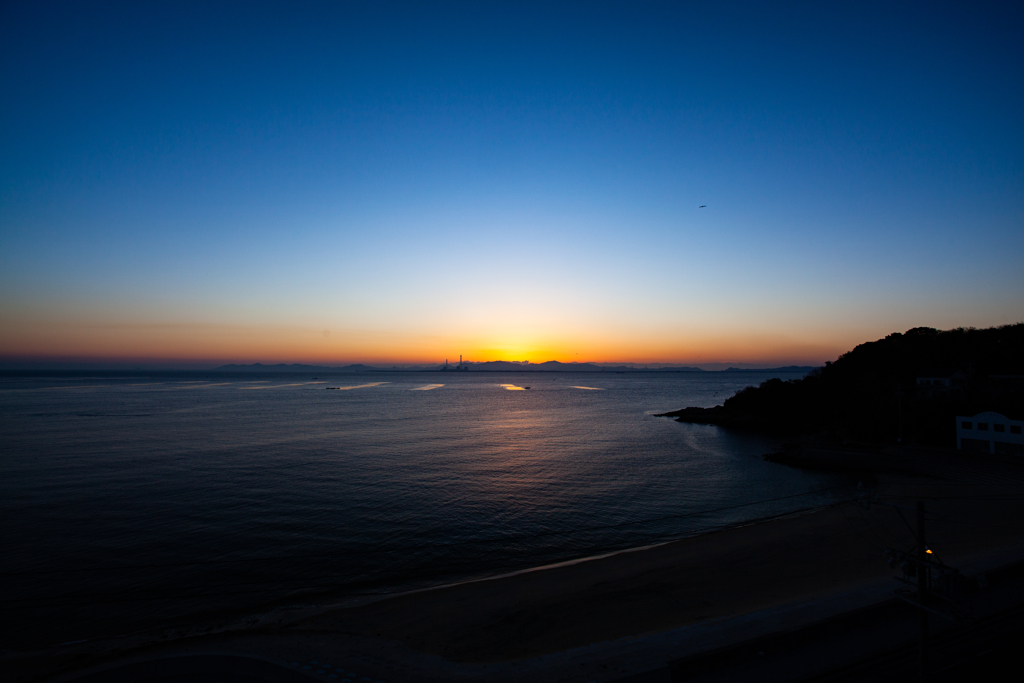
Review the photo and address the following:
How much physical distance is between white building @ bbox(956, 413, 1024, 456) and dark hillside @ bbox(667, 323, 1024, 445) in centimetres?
333

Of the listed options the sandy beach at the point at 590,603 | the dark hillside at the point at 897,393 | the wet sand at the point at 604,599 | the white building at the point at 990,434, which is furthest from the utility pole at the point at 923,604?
the dark hillside at the point at 897,393

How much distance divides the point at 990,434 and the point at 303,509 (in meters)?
52.1

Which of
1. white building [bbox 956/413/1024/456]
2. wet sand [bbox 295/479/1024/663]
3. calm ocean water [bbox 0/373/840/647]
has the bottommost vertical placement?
calm ocean water [bbox 0/373/840/647]

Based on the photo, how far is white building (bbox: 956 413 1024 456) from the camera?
117 feet

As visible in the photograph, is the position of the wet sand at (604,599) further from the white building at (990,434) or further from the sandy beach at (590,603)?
the white building at (990,434)

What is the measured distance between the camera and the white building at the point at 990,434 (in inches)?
1401

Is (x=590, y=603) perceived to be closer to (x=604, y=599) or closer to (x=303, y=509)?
(x=604, y=599)

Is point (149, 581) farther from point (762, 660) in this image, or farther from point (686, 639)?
point (762, 660)

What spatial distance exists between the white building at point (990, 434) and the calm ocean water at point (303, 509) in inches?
461

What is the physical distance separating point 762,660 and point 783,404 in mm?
77695

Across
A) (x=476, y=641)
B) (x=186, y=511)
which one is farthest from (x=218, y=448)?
(x=476, y=641)

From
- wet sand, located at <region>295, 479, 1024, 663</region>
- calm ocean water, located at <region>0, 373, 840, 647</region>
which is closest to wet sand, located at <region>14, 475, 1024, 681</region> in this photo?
wet sand, located at <region>295, 479, 1024, 663</region>

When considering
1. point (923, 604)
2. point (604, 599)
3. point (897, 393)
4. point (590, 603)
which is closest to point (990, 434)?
point (897, 393)

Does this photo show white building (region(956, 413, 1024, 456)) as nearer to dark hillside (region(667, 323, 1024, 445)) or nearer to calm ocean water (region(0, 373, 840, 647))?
dark hillside (region(667, 323, 1024, 445))
